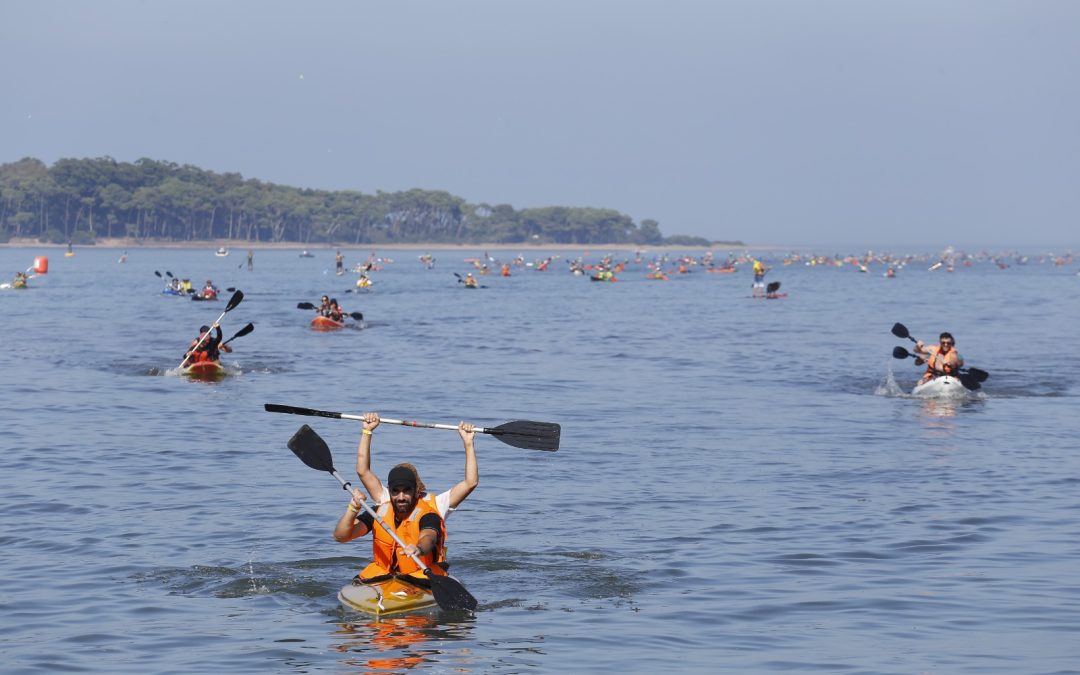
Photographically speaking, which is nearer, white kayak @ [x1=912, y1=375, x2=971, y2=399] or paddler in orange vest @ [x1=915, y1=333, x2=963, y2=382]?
white kayak @ [x1=912, y1=375, x2=971, y2=399]

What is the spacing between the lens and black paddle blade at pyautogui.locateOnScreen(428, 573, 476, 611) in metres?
12.6

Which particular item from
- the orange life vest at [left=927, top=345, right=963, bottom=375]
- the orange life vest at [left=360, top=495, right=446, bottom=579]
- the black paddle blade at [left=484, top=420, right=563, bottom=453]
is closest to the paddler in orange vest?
the orange life vest at [left=927, top=345, right=963, bottom=375]

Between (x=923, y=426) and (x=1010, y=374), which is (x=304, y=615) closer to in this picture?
(x=923, y=426)

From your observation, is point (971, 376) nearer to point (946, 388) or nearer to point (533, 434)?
point (946, 388)

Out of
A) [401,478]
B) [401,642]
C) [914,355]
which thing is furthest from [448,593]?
[914,355]

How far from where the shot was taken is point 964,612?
13.0m

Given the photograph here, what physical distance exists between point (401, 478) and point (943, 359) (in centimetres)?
2072

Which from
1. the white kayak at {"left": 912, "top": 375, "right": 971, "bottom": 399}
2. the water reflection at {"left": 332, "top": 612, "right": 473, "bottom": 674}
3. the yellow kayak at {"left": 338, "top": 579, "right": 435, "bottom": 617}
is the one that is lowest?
the water reflection at {"left": 332, "top": 612, "right": 473, "bottom": 674}

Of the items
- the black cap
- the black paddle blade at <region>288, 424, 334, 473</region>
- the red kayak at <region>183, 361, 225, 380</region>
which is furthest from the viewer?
the red kayak at <region>183, 361, 225, 380</region>

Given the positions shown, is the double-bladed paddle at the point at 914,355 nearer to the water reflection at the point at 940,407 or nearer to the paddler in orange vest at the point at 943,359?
the paddler in orange vest at the point at 943,359

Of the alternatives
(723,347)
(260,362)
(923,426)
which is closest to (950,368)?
(923,426)

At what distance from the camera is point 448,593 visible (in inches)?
496

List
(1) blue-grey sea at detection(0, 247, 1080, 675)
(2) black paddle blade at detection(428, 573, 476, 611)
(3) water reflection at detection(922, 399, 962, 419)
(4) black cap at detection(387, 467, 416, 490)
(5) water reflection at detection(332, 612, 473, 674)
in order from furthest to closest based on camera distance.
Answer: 1. (3) water reflection at detection(922, 399, 962, 419)
2. (2) black paddle blade at detection(428, 573, 476, 611)
3. (4) black cap at detection(387, 467, 416, 490)
4. (1) blue-grey sea at detection(0, 247, 1080, 675)
5. (5) water reflection at detection(332, 612, 473, 674)

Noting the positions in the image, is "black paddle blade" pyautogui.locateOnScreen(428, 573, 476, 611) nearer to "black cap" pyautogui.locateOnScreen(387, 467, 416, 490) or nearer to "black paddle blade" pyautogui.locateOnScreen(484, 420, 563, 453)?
"black cap" pyautogui.locateOnScreen(387, 467, 416, 490)
